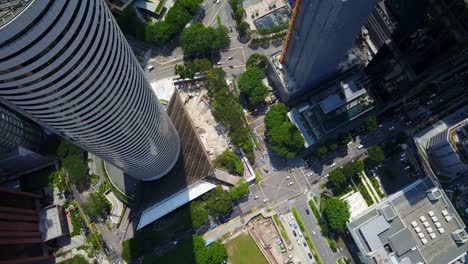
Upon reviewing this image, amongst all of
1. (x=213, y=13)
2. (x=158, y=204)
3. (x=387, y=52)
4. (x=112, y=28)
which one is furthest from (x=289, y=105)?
(x=112, y=28)

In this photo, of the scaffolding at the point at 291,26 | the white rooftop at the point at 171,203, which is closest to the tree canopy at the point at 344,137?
the scaffolding at the point at 291,26

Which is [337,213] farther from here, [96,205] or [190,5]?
[190,5]

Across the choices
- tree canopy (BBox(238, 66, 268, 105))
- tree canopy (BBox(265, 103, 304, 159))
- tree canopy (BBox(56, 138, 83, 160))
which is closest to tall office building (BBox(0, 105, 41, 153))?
tree canopy (BBox(56, 138, 83, 160))

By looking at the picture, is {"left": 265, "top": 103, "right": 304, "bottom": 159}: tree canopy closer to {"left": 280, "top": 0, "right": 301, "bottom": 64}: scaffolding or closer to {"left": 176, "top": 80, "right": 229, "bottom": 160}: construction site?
{"left": 176, "top": 80, "right": 229, "bottom": 160}: construction site

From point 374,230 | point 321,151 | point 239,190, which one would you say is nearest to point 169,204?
point 239,190

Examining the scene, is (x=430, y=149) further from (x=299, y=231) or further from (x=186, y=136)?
(x=186, y=136)

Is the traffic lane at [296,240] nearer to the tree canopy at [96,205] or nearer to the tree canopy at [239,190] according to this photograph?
the tree canopy at [239,190]
